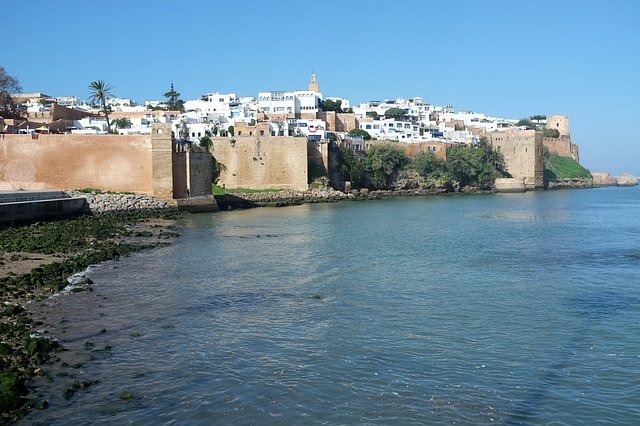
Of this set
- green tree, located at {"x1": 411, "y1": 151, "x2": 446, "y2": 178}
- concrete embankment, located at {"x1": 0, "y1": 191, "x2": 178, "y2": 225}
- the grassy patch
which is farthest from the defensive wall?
concrete embankment, located at {"x1": 0, "y1": 191, "x2": 178, "y2": 225}

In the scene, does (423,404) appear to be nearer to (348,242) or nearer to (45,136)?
(348,242)

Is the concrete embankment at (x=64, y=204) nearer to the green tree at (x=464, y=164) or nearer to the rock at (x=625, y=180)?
the green tree at (x=464, y=164)

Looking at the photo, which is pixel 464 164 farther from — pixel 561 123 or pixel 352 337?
pixel 352 337

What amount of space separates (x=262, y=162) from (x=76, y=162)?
10768 mm

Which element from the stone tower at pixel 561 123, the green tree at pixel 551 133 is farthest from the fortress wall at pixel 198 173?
the stone tower at pixel 561 123

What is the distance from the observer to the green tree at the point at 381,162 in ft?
133

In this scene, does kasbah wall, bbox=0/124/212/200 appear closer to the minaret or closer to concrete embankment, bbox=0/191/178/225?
concrete embankment, bbox=0/191/178/225

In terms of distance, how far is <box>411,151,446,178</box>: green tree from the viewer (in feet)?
143

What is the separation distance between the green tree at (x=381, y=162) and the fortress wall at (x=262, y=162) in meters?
7.50

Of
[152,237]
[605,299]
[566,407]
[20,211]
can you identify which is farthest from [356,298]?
[20,211]

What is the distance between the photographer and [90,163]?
2594 centimetres

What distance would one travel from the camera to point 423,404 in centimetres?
560

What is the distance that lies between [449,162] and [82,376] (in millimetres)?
41564

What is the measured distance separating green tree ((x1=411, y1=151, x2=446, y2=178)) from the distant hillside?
1828 cm
